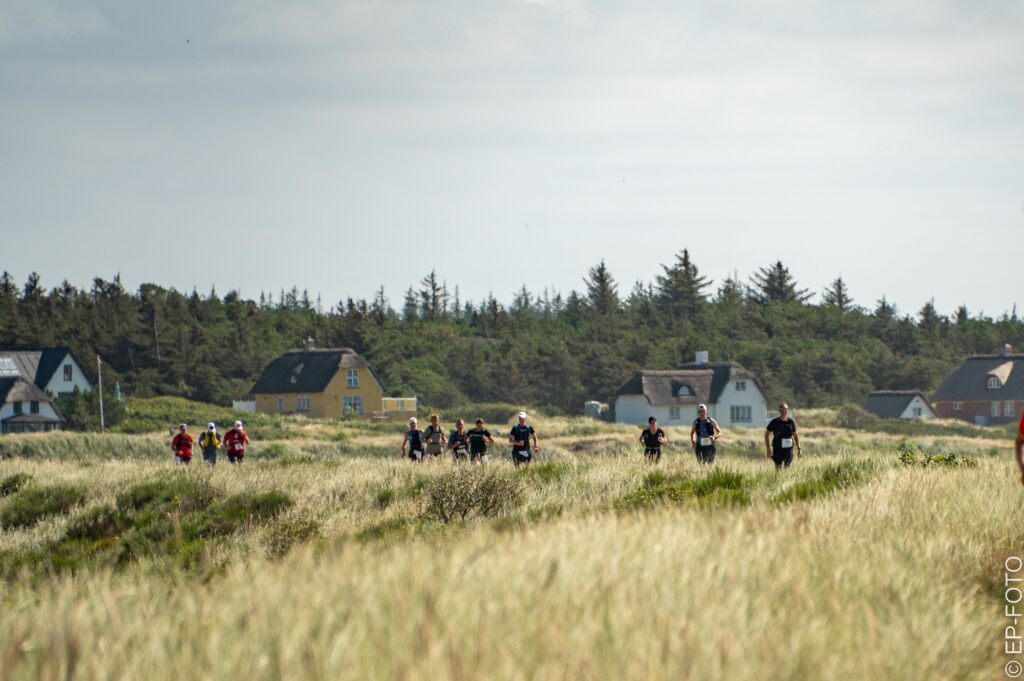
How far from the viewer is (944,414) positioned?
326 ft

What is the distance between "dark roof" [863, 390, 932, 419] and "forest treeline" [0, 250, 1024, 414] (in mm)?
5220

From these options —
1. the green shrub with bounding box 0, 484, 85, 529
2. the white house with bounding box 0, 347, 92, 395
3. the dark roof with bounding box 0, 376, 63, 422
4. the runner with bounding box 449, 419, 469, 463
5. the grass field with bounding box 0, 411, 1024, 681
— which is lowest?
the green shrub with bounding box 0, 484, 85, 529

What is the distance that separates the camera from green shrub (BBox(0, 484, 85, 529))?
1922 cm

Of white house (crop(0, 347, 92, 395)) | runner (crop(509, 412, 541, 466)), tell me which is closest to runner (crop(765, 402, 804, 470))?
runner (crop(509, 412, 541, 466))

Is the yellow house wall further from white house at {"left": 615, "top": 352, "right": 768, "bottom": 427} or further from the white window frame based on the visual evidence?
white house at {"left": 615, "top": 352, "right": 768, "bottom": 427}

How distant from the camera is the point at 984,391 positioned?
98.3m

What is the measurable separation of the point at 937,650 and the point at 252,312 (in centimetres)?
10833

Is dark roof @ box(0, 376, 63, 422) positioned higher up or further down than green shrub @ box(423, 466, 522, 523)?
higher up

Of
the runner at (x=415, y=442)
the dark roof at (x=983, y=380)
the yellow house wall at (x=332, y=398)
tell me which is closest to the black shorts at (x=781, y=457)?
the runner at (x=415, y=442)

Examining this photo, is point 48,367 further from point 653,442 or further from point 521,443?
point 653,442

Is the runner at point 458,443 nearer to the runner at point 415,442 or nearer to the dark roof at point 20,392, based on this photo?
the runner at point 415,442

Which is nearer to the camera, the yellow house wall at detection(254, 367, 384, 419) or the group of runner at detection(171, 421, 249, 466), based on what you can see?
the group of runner at detection(171, 421, 249, 466)

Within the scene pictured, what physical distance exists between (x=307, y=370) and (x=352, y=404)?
3.68 meters

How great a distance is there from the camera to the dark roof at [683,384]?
8600 centimetres
